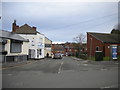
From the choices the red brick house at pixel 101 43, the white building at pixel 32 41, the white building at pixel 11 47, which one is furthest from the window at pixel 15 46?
the red brick house at pixel 101 43

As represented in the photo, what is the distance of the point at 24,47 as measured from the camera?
31562 mm

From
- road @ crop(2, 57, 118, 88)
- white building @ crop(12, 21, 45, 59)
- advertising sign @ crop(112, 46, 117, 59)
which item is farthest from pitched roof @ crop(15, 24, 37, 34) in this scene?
road @ crop(2, 57, 118, 88)

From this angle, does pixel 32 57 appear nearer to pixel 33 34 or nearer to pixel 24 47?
pixel 33 34

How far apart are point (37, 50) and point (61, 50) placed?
8302cm

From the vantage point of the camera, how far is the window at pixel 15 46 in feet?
87.3

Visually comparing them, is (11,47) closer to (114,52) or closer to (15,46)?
(15,46)

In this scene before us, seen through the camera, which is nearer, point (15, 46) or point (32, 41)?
point (15, 46)

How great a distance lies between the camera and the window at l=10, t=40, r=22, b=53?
87.3 feet

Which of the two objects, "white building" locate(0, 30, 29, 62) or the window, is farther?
the window

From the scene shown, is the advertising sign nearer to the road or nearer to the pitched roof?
the road

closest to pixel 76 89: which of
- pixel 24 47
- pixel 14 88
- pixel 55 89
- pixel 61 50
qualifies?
pixel 55 89

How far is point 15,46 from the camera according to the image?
91.0 ft

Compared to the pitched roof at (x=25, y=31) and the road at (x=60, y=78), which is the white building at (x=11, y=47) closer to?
the road at (x=60, y=78)

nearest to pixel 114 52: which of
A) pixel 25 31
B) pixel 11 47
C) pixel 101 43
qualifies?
pixel 11 47
